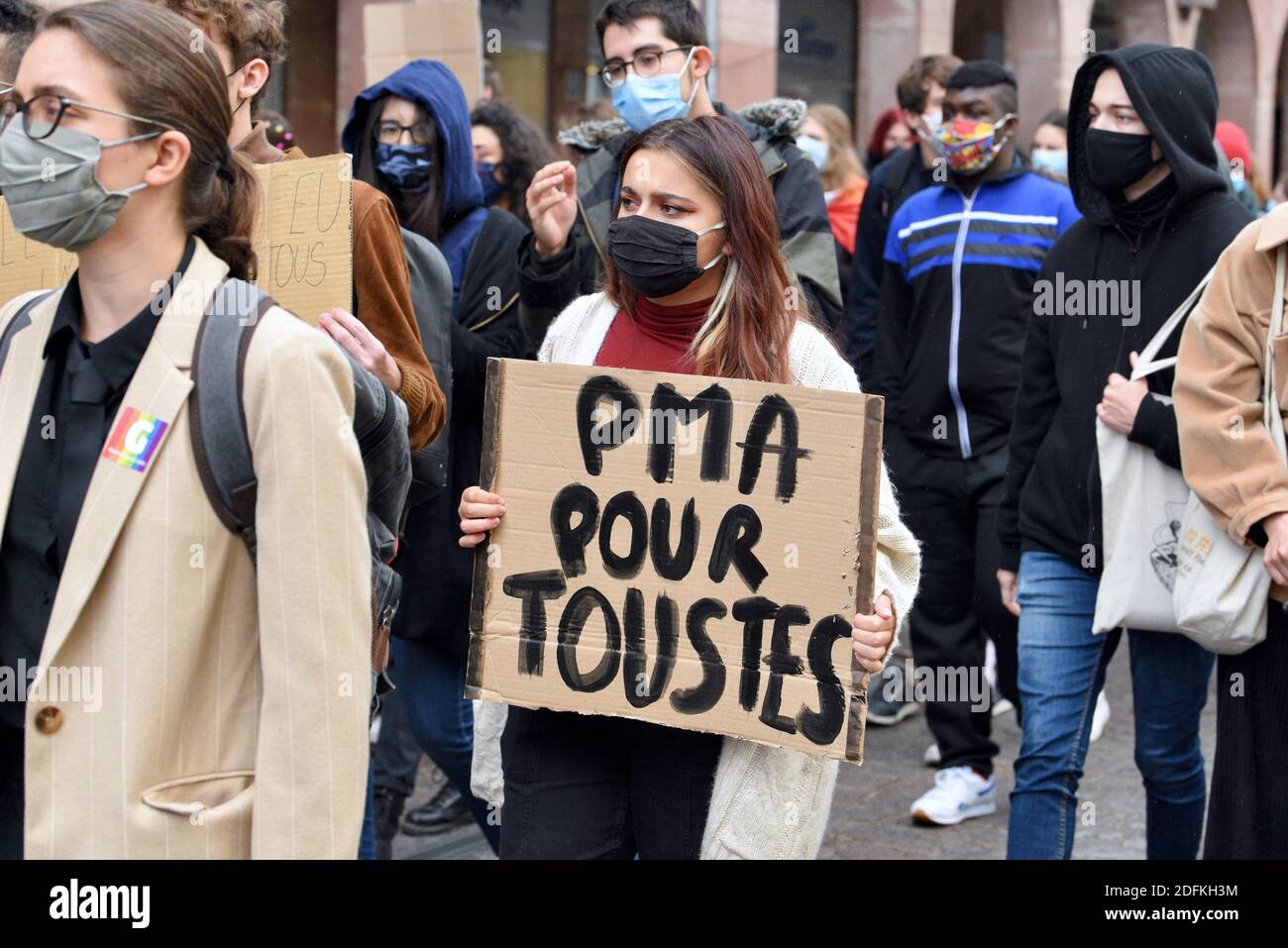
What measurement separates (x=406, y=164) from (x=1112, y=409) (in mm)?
1991

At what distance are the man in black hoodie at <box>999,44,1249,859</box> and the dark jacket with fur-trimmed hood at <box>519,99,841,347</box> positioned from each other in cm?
67

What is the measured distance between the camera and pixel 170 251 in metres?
2.45

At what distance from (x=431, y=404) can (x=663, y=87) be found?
6.53 ft

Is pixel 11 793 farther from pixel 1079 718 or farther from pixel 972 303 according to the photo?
pixel 972 303

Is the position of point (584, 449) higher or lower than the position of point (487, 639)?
higher

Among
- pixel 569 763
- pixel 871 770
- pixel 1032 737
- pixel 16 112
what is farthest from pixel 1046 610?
pixel 16 112

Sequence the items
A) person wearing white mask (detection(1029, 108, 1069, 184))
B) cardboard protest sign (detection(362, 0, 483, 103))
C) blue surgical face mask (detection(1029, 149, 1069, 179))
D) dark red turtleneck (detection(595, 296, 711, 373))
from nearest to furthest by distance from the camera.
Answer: dark red turtleneck (detection(595, 296, 711, 373)), cardboard protest sign (detection(362, 0, 483, 103)), blue surgical face mask (detection(1029, 149, 1069, 179)), person wearing white mask (detection(1029, 108, 1069, 184))

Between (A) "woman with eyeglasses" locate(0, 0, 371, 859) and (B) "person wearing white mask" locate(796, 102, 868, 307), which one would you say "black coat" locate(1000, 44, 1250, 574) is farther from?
(B) "person wearing white mask" locate(796, 102, 868, 307)

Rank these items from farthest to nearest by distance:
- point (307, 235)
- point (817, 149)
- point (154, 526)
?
point (817, 149), point (307, 235), point (154, 526)

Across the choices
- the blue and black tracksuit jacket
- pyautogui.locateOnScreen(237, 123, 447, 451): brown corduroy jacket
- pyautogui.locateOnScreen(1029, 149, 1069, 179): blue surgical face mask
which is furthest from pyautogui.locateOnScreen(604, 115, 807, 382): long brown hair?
pyautogui.locateOnScreen(1029, 149, 1069, 179): blue surgical face mask

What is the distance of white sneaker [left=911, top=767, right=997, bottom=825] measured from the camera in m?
5.81

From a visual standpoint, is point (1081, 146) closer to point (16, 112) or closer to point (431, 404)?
point (431, 404)

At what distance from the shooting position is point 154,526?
2.24 m

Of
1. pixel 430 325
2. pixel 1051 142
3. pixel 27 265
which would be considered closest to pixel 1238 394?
pixel 430 325
